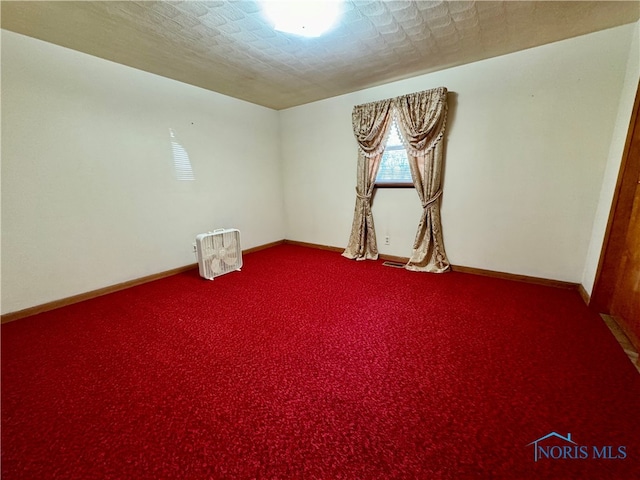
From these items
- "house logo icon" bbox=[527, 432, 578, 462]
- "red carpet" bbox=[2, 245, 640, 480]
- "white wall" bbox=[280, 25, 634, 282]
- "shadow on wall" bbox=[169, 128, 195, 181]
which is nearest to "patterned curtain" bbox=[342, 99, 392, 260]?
"white wall" bbox=[280, 25, 634, 282]

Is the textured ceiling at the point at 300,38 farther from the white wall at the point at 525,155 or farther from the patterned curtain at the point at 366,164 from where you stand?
the patterned curtain at the point at 366,164

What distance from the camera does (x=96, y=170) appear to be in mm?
2531

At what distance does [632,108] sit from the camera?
1.94 m

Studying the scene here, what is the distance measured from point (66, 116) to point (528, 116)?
429cm

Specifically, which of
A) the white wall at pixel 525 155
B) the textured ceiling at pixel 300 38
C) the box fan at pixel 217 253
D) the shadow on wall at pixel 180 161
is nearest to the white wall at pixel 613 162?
the white wall at pixel 525 155

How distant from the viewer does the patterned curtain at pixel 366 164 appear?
130 inches

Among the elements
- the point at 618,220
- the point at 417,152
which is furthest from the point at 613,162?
the point at 417,152

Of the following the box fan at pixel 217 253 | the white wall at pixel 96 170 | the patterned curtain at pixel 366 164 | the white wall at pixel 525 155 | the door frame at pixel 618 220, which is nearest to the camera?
the door frame at pixel 618 220

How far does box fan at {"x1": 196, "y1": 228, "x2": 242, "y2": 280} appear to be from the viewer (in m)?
3.02

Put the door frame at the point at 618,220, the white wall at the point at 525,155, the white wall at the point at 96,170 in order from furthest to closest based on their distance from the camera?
1. the white wall at the point at 525,155
2. the white wall at the point at 96,170
3. the door frame at the point at 618,220

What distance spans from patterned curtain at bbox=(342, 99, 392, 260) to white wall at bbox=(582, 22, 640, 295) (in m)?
1.98

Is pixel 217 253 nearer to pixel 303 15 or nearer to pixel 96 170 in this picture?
pixel 96 170

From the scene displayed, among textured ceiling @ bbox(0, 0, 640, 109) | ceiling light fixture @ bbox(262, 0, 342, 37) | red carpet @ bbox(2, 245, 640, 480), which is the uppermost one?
textured ceiling @ bbox(0, 0, 640, 109)
